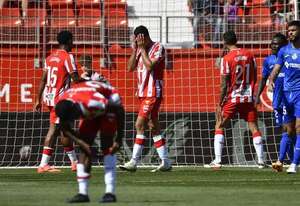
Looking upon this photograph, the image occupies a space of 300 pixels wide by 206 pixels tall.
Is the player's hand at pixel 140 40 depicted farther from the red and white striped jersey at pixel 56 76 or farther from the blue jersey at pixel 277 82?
the blue jersey at pixel 277 82

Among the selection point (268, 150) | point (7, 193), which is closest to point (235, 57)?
point (268, 150)

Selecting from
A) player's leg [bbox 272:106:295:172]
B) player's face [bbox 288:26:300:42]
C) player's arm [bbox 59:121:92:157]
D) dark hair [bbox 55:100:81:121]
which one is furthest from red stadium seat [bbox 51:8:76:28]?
dark hair [bbox 55:100:81:121]

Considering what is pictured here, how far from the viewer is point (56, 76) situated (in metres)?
14.8

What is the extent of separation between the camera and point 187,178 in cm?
1315

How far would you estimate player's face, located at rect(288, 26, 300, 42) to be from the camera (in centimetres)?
1391

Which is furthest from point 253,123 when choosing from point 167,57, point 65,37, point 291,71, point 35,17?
point 35,17

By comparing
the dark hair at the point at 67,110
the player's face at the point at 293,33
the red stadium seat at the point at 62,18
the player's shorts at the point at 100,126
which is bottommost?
the player's shorts at the point at 100,126

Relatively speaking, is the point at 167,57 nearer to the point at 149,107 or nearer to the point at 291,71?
the point at 149,107

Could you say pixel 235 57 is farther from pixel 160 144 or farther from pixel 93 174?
pixel 93 174

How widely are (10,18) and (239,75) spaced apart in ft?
21.7

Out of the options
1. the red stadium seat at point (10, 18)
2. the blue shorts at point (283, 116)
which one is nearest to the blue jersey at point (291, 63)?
the blue shorts at point (283, 116)

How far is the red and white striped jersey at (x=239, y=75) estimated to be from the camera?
1565 centimetres

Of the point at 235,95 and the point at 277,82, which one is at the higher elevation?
the point at 277,82

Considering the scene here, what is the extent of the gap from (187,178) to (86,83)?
4294 mm
